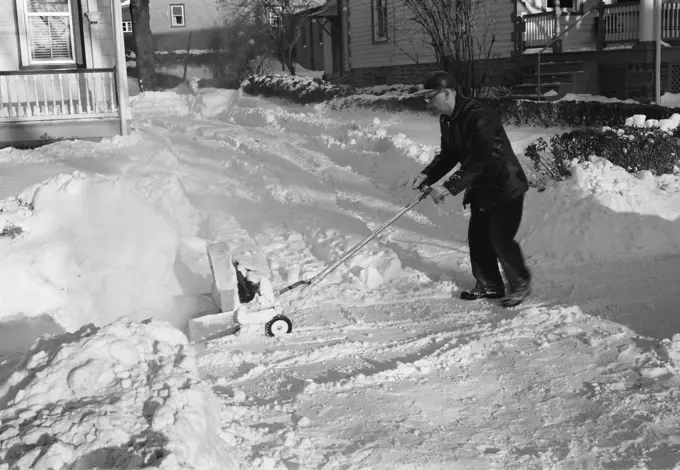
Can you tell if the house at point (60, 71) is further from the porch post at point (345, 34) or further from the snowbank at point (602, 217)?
the porch post at point (345, 34)

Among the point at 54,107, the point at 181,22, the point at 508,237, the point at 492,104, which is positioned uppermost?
the point at 181,22

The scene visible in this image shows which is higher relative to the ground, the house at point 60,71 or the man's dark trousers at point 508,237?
the house at point 60,71

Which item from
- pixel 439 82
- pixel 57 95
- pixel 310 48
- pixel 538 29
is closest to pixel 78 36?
pixel 57 95

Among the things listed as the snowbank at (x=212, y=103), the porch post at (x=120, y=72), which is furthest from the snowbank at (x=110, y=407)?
the snowbank at (x=212, y=103)

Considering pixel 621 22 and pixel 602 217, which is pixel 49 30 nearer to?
pixel 602 217

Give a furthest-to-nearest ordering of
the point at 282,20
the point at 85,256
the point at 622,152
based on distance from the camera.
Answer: the point at 282,20
the point at 622,152
the point at 85,256

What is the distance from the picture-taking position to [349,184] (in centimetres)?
1180

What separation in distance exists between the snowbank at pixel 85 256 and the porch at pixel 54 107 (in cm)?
704

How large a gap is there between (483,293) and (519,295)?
37 centimetres

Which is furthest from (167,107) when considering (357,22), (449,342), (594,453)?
(594,453)

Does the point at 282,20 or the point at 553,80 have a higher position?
the point at 282,20

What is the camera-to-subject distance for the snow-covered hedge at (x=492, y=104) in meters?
14.0

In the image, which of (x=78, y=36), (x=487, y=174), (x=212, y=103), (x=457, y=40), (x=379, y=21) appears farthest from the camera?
(x=379, y=21)

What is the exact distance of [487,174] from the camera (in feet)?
21.0
